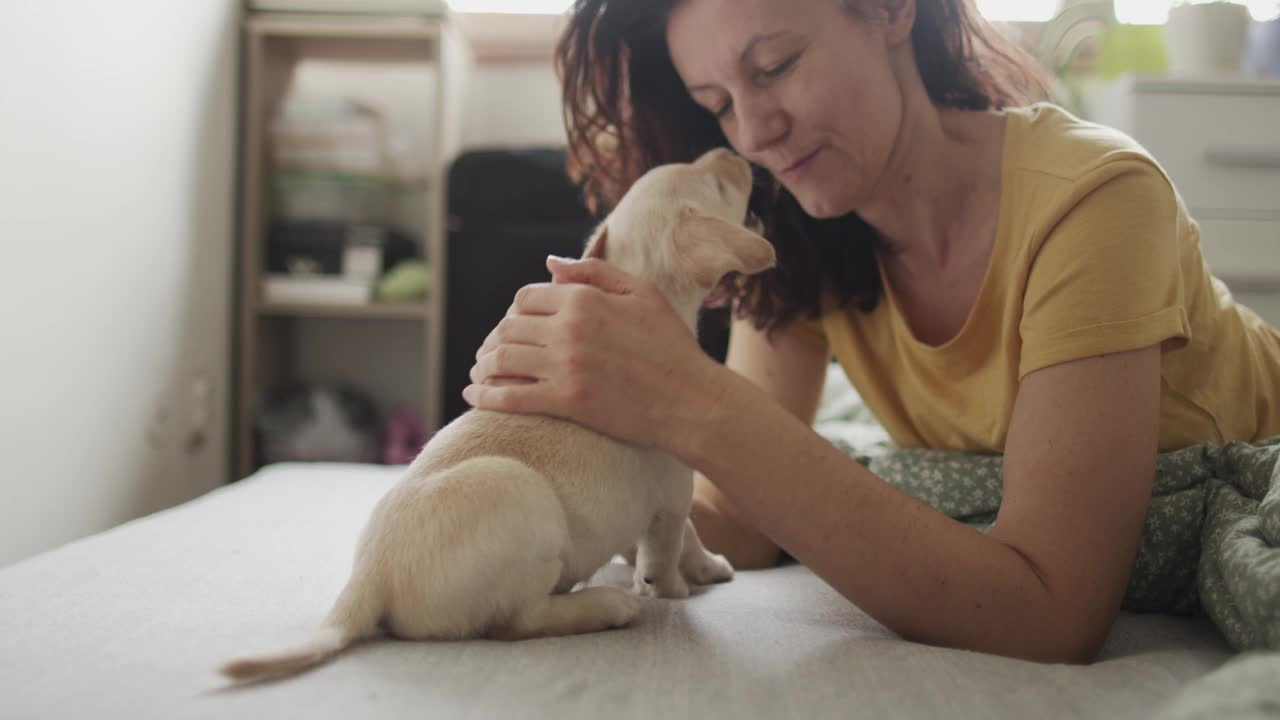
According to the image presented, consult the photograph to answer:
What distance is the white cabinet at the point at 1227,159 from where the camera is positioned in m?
2.18

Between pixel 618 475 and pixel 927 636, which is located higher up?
pixel 618 475

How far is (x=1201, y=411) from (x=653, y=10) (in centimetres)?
78

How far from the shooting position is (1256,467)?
2.91 feet

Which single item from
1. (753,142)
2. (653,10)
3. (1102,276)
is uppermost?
(653,10)

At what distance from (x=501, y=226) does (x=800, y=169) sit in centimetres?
162

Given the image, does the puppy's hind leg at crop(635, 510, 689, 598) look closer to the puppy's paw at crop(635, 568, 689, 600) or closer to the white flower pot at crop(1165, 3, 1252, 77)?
the puppy's paw at crop(635, 568, 689, 600)

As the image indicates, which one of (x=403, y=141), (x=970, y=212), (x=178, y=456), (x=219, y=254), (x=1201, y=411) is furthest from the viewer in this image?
(x=403, y=141)

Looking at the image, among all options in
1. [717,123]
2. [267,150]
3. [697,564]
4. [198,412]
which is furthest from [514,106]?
[697,564]

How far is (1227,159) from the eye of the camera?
2188 millimetres

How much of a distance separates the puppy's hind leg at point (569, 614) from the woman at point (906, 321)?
0.47 feet

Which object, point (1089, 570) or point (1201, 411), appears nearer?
point (1089, 570)

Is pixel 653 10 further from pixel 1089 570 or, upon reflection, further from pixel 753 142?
pixel 1089 570

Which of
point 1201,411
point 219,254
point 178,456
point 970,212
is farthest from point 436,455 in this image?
point 219,254

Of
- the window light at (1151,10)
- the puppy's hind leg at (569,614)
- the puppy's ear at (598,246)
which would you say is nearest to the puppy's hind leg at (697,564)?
the puppy's hind leg at (569,614)
